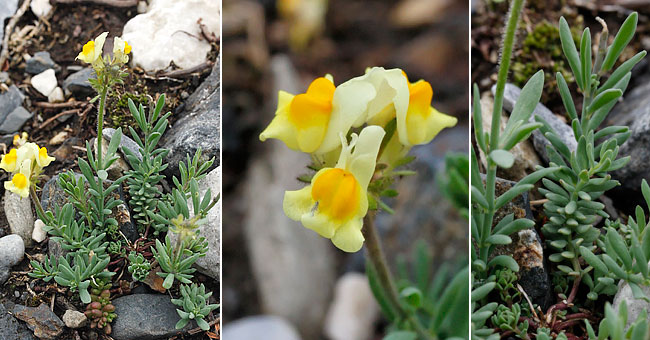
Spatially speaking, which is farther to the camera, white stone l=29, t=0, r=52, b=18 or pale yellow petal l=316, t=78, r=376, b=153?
white stone l=29, t=0, r=52, b=18

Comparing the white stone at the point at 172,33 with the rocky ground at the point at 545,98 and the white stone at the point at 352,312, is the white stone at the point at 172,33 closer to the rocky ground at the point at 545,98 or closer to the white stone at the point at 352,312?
the rocky ground at the point at 545,98

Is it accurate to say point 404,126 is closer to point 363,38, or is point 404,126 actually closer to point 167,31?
point 167,31

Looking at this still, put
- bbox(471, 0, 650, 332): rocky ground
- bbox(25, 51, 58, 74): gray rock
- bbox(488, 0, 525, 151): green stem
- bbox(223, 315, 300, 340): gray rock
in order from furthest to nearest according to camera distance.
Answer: bbox(223, 315, 300, 340): gray rock < bbox(25, 51, 58, 74): gray rock < bbox(471, 0, 650, 332): rocky ground < bbox(488, 0, 525, 151): green stem

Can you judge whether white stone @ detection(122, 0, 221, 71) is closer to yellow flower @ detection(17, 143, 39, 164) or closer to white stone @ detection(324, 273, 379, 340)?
yellow flower @ detection(17, 143, 39, 164)

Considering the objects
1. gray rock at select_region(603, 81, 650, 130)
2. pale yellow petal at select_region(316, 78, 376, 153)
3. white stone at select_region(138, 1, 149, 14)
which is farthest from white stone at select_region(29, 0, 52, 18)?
gray rock at select_region(603, 81, 650, 130)

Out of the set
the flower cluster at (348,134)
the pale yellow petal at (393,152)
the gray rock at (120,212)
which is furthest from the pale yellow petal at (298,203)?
the gray rock at (120,212)
